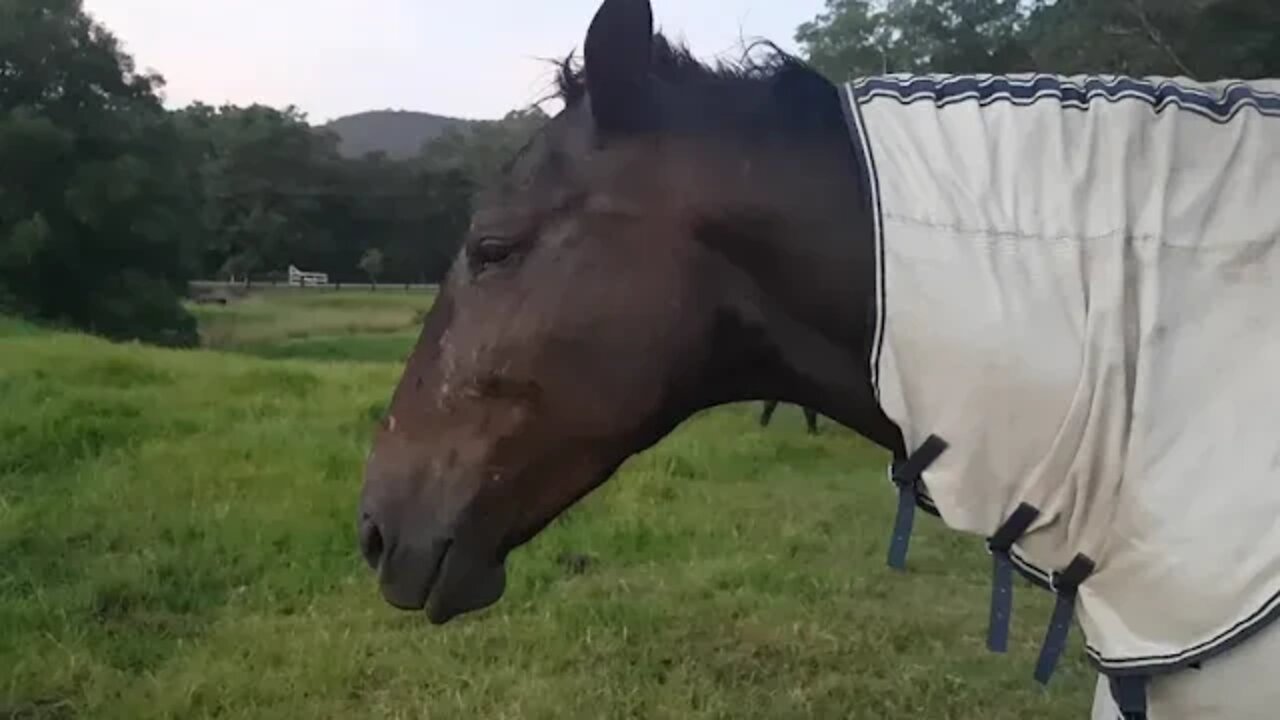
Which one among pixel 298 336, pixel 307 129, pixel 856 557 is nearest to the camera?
pixel 856 557

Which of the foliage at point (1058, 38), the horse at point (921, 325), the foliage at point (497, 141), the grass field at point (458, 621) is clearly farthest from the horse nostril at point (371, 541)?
the foliage at point (1058, 38)

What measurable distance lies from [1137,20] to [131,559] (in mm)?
7004

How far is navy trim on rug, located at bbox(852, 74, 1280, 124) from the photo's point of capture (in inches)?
59.7

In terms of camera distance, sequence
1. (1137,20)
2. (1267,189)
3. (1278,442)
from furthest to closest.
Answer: (1137,20), (1267,189), (1278,442)

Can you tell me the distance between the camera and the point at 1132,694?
4.41 ft

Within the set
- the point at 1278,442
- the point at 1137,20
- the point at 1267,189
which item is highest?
the point at 1137,20

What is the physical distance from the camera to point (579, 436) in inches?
A: 64.4

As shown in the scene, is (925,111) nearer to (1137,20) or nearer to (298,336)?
(1137,20)

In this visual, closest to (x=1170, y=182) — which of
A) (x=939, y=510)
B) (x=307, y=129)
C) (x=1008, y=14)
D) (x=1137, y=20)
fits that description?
(x=939, y=510)

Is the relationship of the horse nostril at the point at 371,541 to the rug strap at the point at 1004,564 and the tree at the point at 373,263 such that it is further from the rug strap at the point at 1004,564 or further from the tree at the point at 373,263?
the tree at the point at 373,263

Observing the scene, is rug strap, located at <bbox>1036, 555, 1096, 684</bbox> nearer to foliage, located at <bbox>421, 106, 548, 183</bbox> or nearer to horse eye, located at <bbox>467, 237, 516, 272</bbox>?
horse eye, located at <bbox>467, 237, 516, 272</bbox>

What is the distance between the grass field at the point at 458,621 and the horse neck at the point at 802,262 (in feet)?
8.63

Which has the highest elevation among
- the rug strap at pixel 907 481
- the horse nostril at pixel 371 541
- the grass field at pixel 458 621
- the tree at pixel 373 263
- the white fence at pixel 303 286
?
the rug strap at pixel 907 481

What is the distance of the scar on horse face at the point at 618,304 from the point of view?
1.60 m
